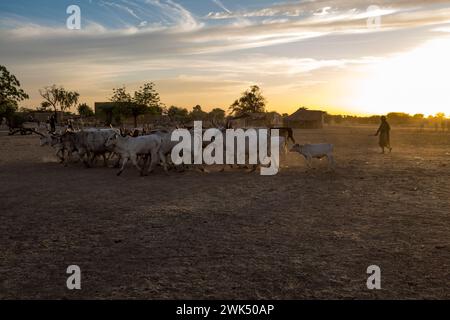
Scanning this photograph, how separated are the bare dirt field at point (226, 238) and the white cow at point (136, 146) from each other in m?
1.70

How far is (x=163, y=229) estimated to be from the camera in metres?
7.50

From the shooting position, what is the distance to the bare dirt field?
16.6 ft

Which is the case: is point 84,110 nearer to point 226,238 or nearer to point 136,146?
point 136,146

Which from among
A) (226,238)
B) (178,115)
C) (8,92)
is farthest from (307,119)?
(226,238)

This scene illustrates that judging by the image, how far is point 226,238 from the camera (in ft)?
22.7

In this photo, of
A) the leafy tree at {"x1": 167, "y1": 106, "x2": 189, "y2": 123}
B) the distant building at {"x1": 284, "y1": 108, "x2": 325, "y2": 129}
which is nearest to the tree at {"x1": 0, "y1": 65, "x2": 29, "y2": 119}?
the leafy tree at {"x1": 167, "y1": 106, "x2": 189, "y2": 123}

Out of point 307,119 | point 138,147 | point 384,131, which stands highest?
point 307,119

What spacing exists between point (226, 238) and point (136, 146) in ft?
26.9

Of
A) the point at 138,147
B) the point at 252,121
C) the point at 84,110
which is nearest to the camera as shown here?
the point at 138,147

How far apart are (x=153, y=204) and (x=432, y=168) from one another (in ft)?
35.6

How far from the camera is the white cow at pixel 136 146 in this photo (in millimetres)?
14383

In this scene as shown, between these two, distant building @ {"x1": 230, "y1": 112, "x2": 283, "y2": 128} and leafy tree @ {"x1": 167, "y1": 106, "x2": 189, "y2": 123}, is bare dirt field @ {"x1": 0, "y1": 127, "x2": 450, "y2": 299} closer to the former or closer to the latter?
distant building @ {"x1": 230, "y1": 112, "x2": 283, "y2": 128}

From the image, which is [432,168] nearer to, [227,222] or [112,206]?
[227,222]

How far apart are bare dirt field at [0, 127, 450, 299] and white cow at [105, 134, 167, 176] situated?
170cm
